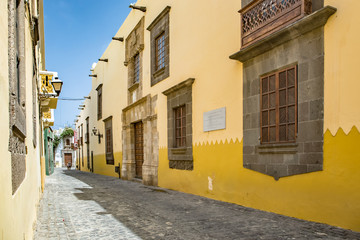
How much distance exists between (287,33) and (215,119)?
3.06 meters

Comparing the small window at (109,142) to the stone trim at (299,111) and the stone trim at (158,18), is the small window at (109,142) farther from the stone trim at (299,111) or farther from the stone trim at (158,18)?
the stone trim at (299,111)

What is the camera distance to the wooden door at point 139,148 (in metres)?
14.5

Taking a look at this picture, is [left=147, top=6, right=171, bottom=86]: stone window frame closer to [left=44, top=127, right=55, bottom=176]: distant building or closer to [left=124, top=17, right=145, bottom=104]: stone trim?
[left=124, top=17, right=145, bottom=104]: stone trim

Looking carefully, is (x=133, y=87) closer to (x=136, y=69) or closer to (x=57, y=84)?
(x=136, y=69)

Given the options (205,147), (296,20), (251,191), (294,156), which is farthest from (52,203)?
(296,20)

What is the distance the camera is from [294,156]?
5742 millimetres

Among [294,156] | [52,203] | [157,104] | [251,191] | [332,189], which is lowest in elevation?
[52,203]

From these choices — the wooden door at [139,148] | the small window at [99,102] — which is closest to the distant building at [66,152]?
the small window at [99,102]

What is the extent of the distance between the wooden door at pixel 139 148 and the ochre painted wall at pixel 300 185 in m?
5.98

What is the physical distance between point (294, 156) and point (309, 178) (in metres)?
0.50

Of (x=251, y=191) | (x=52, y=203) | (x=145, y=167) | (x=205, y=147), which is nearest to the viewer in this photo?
(x=251, y=191)

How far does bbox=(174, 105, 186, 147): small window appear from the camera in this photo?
404 inches

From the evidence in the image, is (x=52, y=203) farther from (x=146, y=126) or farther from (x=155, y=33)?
(x=155, y=33)

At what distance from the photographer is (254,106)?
684 centimetres
